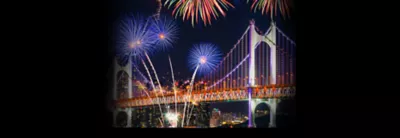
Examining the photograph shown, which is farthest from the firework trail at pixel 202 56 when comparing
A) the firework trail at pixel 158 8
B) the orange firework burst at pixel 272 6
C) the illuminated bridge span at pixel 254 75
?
the orange firework burst at pixel 272 6

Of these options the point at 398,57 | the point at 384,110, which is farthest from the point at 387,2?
the point at 384,110

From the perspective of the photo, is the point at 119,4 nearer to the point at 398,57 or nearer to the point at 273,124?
the point at 273,124

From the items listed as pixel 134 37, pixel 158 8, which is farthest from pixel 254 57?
pixel 134 37

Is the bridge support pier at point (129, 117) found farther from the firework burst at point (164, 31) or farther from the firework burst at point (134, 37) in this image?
the firework burst at point (164, 31)

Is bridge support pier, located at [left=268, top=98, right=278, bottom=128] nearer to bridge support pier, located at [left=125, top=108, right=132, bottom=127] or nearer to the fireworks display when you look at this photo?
the fireworks display

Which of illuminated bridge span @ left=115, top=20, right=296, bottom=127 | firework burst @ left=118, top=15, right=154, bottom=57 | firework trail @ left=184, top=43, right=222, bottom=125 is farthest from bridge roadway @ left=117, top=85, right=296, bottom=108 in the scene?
firework burst @ left=118, top=15, right=154, bottom=57
